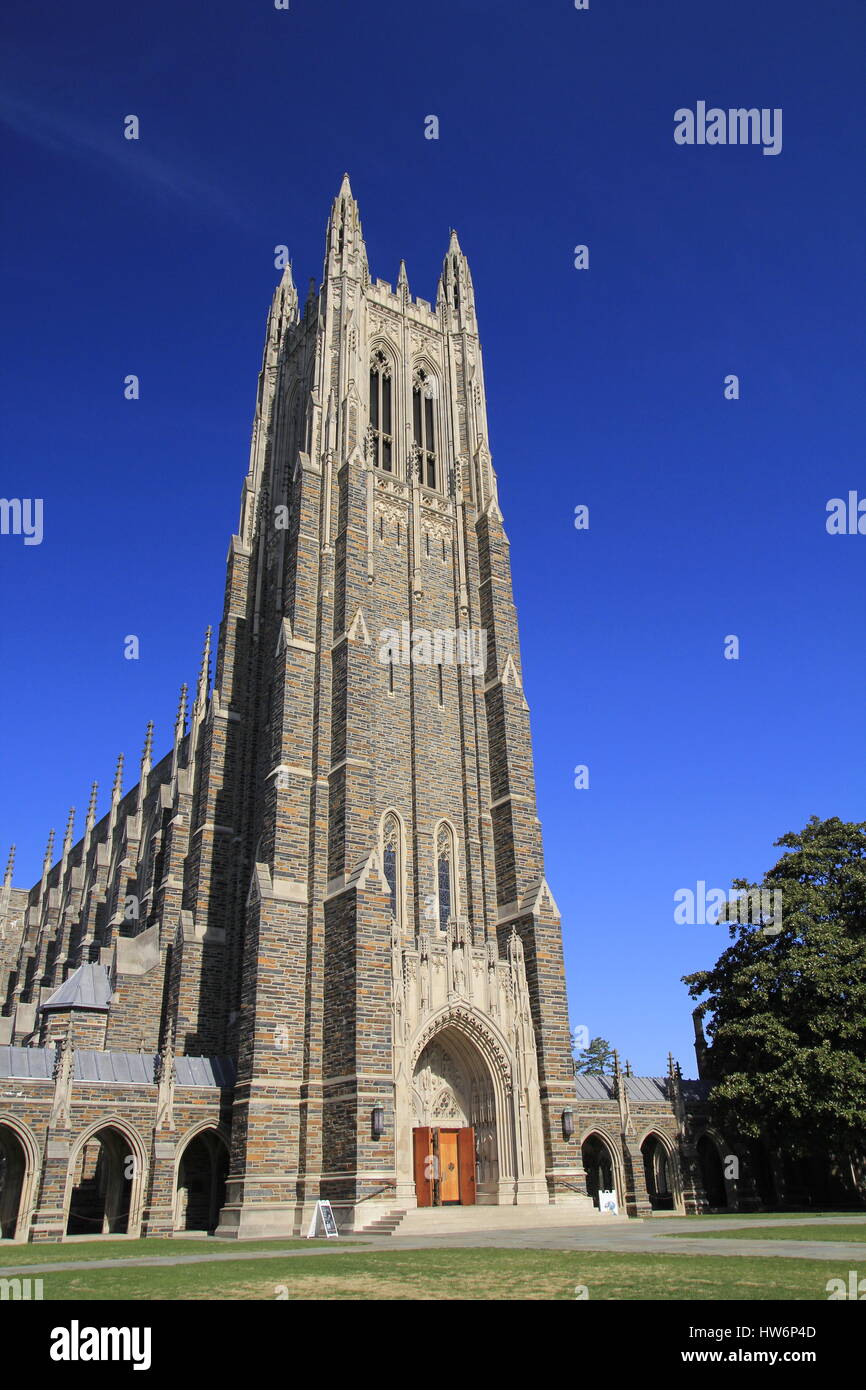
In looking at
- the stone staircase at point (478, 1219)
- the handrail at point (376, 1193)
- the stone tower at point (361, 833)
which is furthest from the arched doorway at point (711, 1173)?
the handrail at point (376, 1193)

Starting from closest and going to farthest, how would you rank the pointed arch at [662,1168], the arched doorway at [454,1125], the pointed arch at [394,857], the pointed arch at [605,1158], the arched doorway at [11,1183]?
1. the arched doorway at [11,1183]
2. the arched doorway at [454,1125]
3. the pointed arch at [394,857]
4. the pointed arch at [605,1158]
5. the pointed arch at [662,1168]

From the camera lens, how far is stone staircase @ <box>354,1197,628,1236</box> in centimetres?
2164

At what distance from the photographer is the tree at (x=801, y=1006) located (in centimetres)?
2898

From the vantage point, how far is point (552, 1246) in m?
16.3

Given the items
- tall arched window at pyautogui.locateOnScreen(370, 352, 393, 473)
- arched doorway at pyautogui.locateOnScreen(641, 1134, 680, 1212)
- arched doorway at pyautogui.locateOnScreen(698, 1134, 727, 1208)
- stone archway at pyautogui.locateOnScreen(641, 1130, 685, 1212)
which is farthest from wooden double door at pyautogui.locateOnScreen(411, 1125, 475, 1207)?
tall arched window at pyautogui.locateOnScreen(370, 352, 393, 473)

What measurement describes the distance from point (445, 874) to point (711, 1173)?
16.1 m

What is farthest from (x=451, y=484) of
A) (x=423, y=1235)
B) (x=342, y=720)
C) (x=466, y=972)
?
(x=423, y=1235)

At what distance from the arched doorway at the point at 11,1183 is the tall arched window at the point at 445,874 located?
42.6ft

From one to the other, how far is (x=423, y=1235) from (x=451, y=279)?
130ft

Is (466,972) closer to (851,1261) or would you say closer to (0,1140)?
(0,1140)

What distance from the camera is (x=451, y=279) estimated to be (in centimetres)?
4494

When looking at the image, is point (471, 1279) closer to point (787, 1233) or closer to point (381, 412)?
point (787, 1233)

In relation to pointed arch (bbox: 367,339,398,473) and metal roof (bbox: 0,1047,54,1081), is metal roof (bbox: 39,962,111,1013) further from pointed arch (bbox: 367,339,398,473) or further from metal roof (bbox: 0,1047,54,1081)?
pointed arch (bbox: 367,339,398,473)

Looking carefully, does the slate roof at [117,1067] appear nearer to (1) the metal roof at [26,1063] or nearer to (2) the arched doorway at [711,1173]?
(1) the metal roof at [26,1063]
